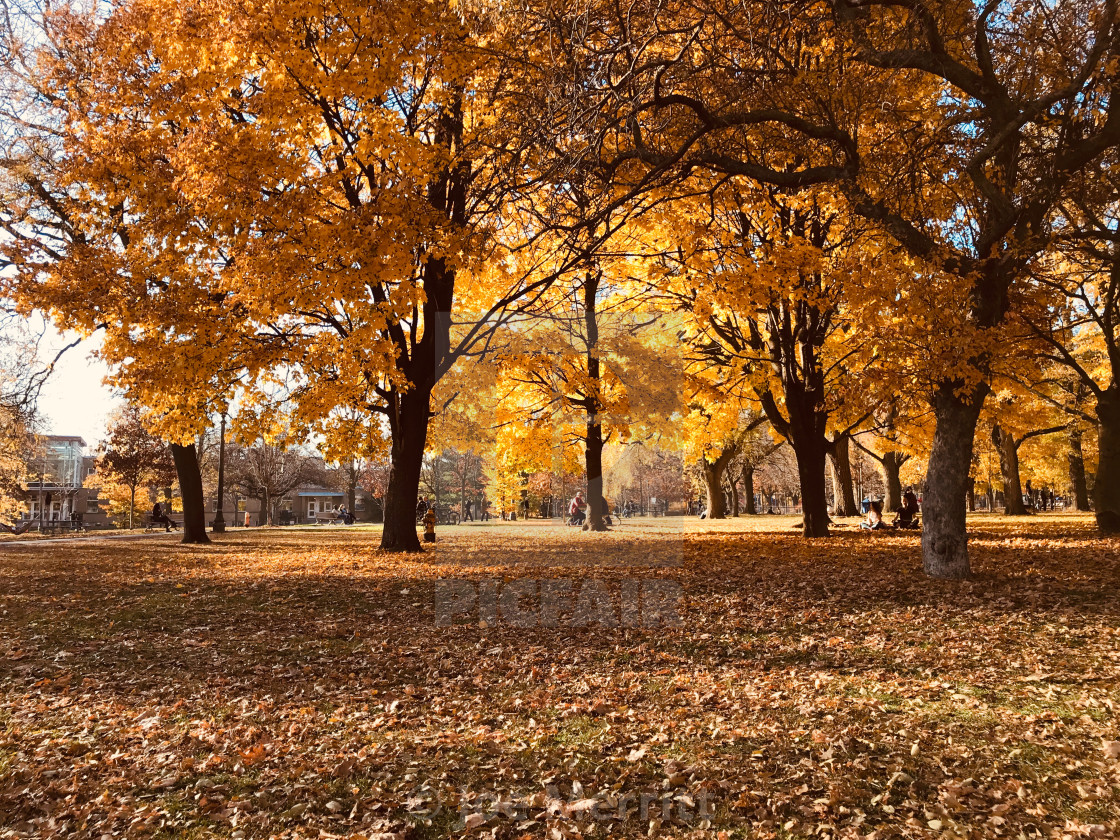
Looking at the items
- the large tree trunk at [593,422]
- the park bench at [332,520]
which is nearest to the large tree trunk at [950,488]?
the large tree trunk at [593,422]

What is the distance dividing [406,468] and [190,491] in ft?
30.3

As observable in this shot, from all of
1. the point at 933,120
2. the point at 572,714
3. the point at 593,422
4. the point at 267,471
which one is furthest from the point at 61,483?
the point at 572,714

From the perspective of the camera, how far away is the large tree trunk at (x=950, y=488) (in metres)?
10.4

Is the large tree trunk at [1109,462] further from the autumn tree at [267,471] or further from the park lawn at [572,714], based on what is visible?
the autumn tree at [267,471]

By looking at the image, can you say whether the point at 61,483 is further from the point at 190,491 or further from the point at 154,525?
the point at 190,491

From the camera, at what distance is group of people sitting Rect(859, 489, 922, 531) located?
2084cm

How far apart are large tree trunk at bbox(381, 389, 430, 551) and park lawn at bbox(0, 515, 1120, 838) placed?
5.05 m

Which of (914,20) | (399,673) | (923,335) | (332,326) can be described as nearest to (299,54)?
(332,326)

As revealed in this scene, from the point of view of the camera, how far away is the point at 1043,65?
939 cm

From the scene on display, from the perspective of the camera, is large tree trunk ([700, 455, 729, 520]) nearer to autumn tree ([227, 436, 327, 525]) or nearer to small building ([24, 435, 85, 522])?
autumn tree ([227, 436, 327, 525])

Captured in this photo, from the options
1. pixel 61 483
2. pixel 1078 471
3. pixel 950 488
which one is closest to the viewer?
pixel 950 488

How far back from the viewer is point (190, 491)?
829 inches

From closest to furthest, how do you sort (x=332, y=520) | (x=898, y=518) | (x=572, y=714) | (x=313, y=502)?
(x=572, y=714)
(x=898, y=518)
(x=332, y=520)
(x=313, y=502)

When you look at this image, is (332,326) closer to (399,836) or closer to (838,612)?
(838,612)
